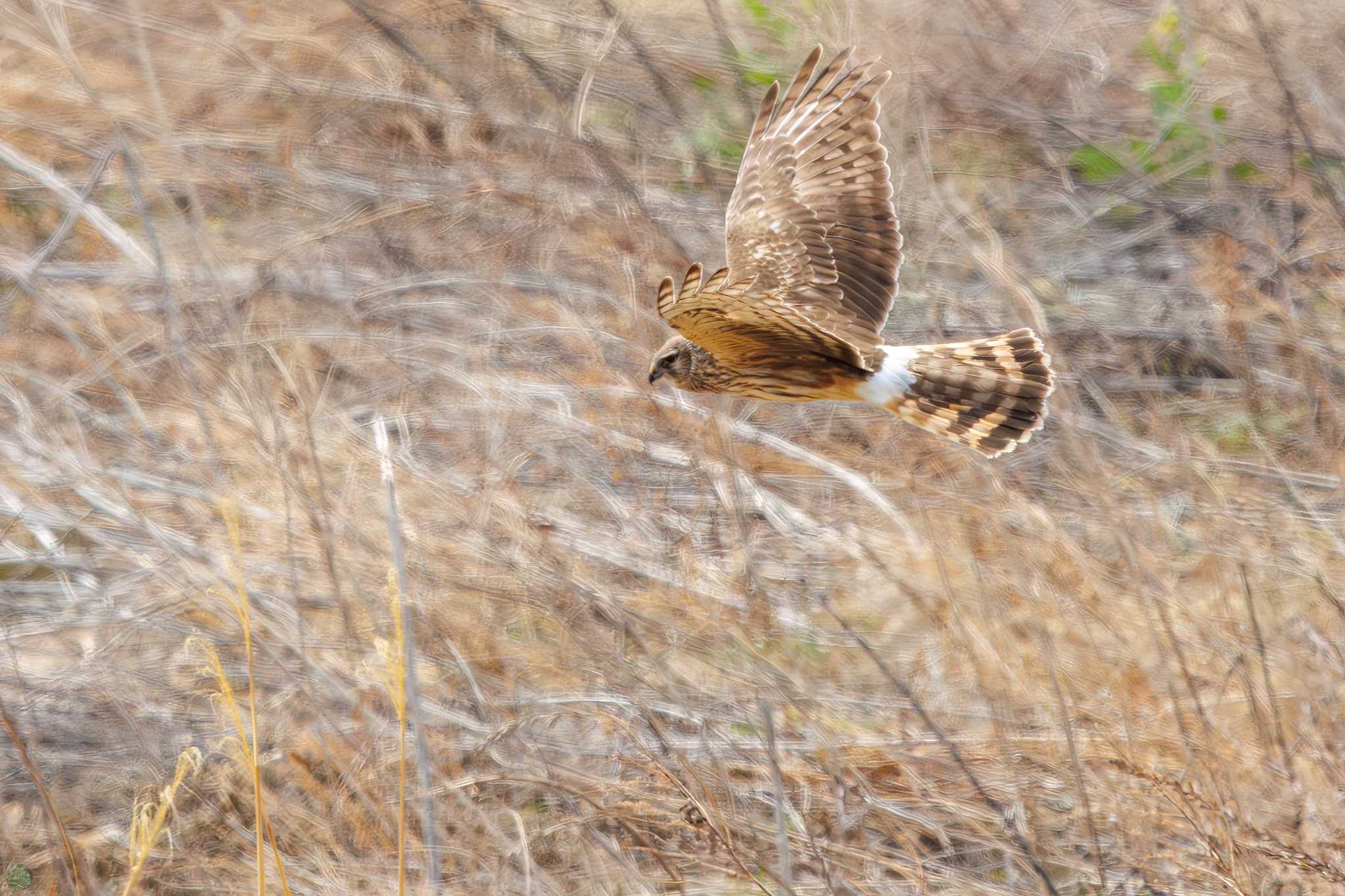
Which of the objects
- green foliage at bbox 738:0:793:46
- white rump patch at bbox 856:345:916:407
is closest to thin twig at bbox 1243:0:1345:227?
white rump patch at bbox 856:345:916:407

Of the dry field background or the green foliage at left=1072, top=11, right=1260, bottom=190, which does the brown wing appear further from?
the green foliage at left=1072, top=11, right=1260, bottom=190

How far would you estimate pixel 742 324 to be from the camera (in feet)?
10.2

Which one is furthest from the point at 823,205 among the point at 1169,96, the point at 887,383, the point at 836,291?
the point at 1169,96

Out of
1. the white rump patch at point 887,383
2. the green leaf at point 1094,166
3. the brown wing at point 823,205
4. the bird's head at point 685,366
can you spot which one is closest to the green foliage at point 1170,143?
the green leaf at point 1094,166

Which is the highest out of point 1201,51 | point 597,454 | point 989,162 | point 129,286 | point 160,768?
point 1201,51

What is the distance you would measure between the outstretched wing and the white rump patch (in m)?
0.10

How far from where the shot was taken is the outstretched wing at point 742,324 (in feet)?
8.84

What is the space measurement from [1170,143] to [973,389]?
240 centimetres

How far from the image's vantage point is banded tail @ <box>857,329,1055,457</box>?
11.0 ft

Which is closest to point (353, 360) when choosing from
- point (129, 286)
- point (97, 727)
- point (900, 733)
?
point (129, 286)

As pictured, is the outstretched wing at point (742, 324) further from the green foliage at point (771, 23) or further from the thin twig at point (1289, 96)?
the green foliage at point (771, 23)

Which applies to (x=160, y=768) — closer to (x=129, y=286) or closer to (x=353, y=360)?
(x=353, y=360)

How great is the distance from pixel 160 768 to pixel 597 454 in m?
1.73

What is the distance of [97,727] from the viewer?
3.29m
